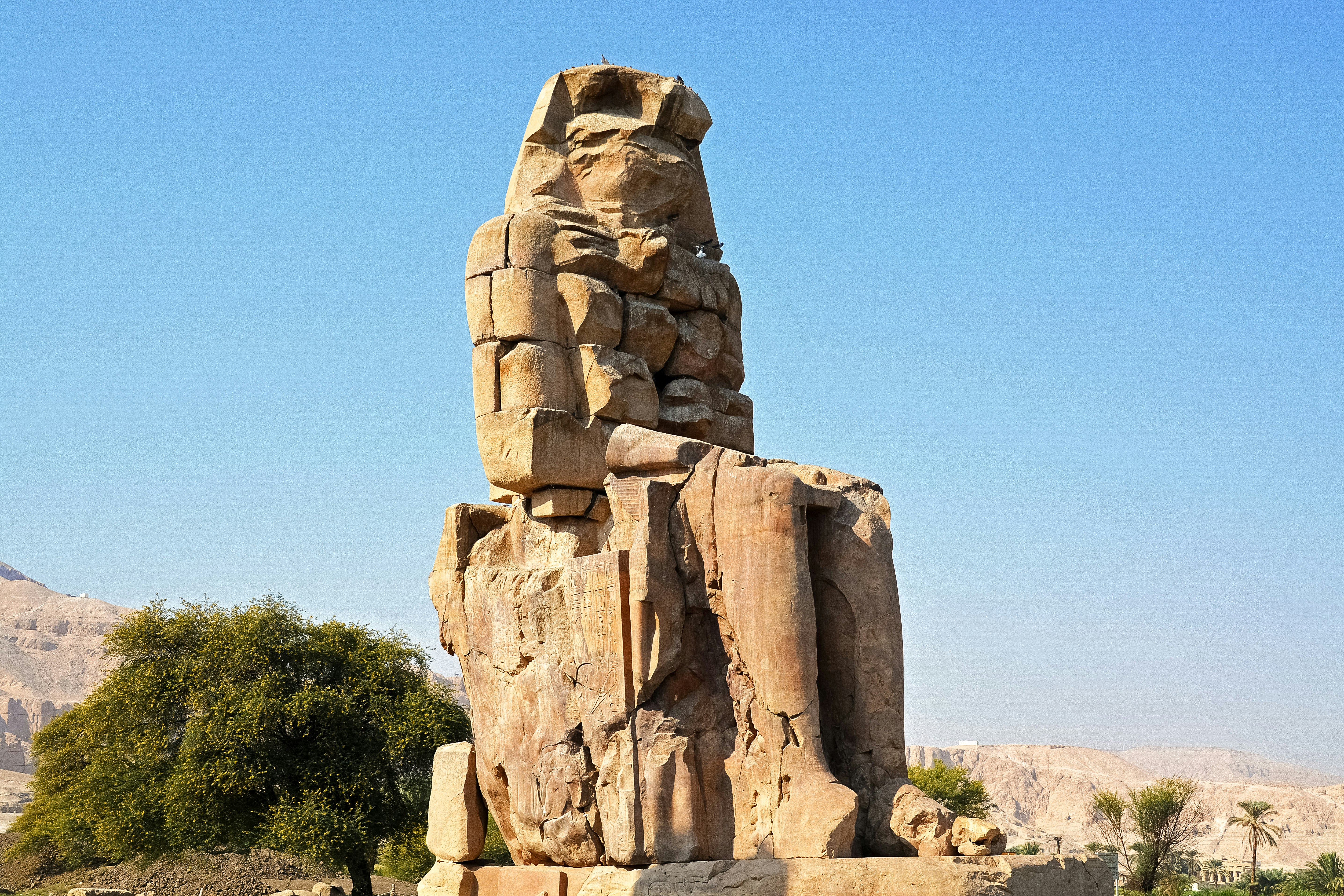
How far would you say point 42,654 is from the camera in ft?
334

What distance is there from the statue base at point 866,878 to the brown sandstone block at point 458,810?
1.32 meters

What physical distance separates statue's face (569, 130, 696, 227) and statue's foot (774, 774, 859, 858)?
3.94 metres

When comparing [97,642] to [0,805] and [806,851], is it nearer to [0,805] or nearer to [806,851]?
[0,805]

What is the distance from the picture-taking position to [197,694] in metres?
19.5

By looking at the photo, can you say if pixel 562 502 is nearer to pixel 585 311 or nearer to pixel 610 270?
pixel 585 311

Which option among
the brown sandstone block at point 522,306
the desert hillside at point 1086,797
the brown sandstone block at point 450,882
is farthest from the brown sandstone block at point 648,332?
the desert hillside at point 1086,797

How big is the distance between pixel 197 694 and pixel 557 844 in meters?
13.7

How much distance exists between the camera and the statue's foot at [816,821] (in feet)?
20.0

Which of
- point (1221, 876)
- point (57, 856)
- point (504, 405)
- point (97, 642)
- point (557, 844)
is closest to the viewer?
point (557, 844)

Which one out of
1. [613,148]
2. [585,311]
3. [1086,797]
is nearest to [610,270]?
[585,311]

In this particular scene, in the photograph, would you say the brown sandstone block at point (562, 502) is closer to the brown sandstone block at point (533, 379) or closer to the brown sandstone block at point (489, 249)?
the brown sandstone block at point (533, 379)

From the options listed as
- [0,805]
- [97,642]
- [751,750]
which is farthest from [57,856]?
[97,642]

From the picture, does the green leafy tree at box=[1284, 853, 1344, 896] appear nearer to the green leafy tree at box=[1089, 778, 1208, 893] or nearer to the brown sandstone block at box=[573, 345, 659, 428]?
the green leafy tree at box=[1089, 778, 1208, 893]

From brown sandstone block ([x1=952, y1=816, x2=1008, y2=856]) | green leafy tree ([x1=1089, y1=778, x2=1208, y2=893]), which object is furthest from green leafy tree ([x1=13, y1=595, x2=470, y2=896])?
green leafy tree ([x1=1089, y1=778, x2=1208, y2=893])
